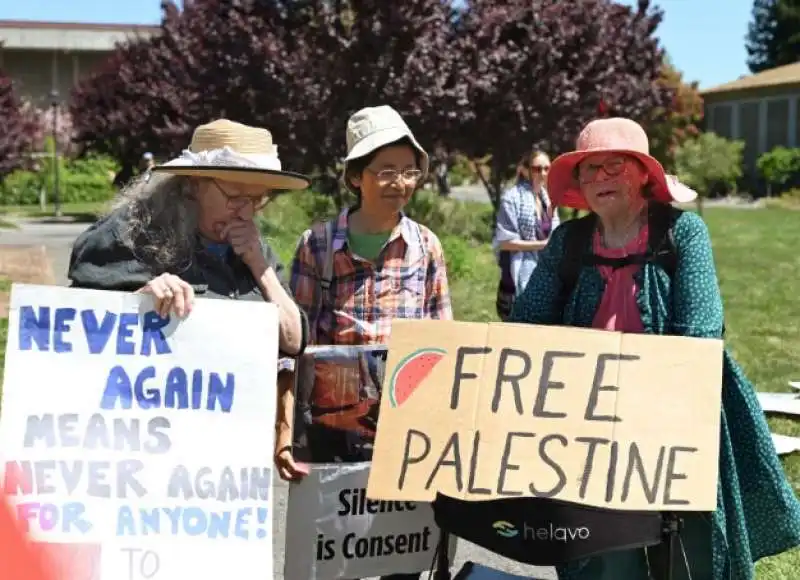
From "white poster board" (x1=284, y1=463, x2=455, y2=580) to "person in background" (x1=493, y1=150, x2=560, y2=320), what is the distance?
3.88 metres

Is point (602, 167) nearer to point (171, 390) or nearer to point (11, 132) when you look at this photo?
point (171, 390)

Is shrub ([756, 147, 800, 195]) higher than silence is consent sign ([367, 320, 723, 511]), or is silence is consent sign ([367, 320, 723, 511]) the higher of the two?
shrub ([756, 147, 800, 195])

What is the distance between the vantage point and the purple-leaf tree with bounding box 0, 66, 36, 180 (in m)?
27.5

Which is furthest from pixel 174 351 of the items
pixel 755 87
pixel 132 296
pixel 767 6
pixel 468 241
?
pixel 767 6

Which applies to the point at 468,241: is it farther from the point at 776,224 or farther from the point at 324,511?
the point at 324,511

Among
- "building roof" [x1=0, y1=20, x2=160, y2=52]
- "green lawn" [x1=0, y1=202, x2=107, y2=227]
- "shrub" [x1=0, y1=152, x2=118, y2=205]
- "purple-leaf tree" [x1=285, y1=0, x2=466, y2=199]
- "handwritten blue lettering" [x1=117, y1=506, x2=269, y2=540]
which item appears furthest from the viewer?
"building roof" [x1=0, y1=20, x2=160, y2=52]

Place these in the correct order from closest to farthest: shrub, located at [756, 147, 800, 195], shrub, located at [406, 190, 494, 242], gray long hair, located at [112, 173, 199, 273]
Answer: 1. gray long hair, located at [112, 173, 199, 273]
2. shrub, located at [406, 190, 494, 242]
3. shrub, located at [756, 147, 800, 195]

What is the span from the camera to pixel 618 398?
9.43 ft

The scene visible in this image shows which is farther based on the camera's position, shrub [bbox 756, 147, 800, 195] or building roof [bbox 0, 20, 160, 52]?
building roof [bbox 0, 20, 160, 52]

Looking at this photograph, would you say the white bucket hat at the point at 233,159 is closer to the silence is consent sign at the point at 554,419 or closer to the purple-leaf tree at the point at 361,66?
the silence is consent sign at the point at 554,419

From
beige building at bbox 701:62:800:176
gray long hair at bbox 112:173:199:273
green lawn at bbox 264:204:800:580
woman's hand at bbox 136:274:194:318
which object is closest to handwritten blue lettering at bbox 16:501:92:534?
woman's hand at bbox 136:274:194:318

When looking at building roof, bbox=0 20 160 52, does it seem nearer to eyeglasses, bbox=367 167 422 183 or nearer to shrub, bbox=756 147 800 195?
shrub, bbox=756 147 800 195

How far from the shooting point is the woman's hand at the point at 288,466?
336cm

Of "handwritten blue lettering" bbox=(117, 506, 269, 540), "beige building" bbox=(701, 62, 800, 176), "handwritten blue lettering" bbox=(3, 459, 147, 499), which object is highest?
"beige building" bbox=(701, 62, 800, 176)
